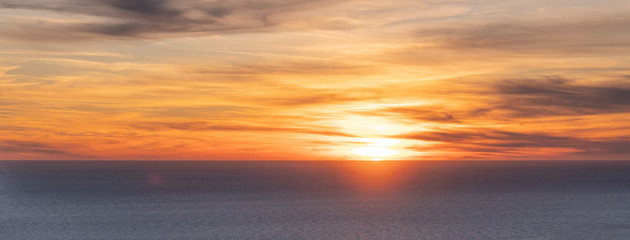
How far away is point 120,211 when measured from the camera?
60938 mm

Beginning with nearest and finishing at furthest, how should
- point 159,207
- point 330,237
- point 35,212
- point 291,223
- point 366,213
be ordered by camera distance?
point 330,237, point 291,223, point 366,213, point 35,212, point 159,207

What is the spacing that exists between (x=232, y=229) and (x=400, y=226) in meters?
12.0

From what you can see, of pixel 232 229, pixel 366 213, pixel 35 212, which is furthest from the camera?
pixel 35 212

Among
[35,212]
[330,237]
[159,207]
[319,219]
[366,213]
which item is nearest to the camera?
[330,237]

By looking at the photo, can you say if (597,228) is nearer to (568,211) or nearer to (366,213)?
(568,211)

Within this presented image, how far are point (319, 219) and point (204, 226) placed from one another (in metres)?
10.4

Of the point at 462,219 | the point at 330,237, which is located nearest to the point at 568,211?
the point at 462,219

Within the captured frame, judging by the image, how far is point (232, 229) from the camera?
4300 cm

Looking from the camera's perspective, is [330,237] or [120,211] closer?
[330,237]

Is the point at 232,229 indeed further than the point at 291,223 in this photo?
No

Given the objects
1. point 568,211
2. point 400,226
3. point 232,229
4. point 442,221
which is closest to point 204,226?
point 232,229

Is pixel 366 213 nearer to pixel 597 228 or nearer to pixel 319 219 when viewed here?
pixel 319 219

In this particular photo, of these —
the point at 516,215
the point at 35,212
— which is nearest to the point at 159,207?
the point at 35,212

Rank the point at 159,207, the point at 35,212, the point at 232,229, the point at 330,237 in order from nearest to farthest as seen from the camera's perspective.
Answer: the point at 330,237
the point at 232,229
the point at 35,212
the point at 159,207
